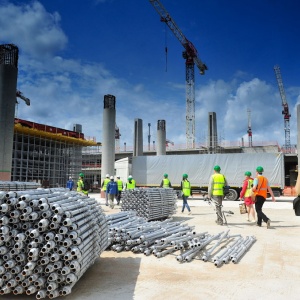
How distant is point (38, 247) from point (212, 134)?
4223 centimetres

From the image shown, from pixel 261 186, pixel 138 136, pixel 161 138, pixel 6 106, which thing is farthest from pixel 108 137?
pixel 261 186

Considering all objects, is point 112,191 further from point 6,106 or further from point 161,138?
point 161,138

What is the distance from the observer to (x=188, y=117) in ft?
196

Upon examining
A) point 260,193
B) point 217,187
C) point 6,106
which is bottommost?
point 260,193

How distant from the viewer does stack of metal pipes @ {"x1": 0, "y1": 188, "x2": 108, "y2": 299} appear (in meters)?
3.94

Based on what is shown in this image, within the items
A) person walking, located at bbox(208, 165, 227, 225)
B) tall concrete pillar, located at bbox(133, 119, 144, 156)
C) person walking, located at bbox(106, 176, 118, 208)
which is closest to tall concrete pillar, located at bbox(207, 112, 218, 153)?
tall concrete pillar, located at bbox(133, 119, 144, 156)

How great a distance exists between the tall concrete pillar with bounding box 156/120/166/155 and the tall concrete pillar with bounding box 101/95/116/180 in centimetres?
1224

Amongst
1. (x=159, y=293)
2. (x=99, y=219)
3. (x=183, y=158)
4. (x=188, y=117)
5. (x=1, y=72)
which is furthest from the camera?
(x=188, y=117)

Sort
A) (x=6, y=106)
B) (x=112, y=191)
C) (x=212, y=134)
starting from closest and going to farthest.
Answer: (x=112, y=191) → (x=6, y=106) → (x=212, y=134)

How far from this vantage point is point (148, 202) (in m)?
10.7

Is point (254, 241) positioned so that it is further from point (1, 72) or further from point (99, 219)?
point (1, 72)

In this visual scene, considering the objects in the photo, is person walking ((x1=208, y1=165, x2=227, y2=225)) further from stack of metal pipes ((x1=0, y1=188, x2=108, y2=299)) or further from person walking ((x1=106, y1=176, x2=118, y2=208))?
person walking ((x1=106, y1=176, x2=118, y2=208))

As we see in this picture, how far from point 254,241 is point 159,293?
421cm

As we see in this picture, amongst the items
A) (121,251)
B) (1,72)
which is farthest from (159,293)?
(1,72)
